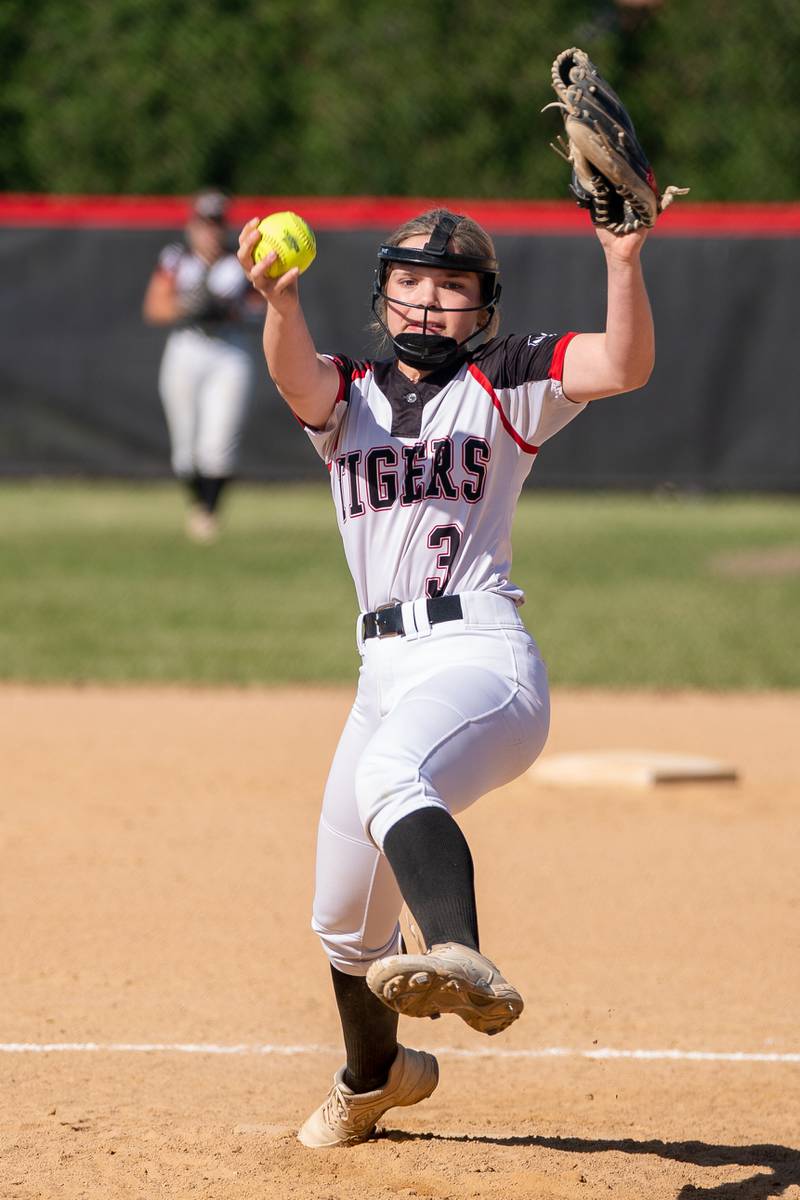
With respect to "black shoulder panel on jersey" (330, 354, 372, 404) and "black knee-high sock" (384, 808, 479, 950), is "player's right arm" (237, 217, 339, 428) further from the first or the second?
"black knee-high sock" (384, 808, 479, 950)

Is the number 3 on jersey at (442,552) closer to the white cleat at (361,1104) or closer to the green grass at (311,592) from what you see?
the white cleat at (361,1104)

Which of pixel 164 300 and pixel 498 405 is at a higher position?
pixel 164 300

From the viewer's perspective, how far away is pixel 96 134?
16.5 m

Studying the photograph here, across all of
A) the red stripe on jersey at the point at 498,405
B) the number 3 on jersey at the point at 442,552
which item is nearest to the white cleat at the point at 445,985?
the number 3 on jersey at the point at 442,552

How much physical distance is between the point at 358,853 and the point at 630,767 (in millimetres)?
3471

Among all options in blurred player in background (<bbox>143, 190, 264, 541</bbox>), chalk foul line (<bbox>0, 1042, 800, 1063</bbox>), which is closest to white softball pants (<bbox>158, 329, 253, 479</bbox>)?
blurred player in background (<bbox>143, 190, 264, 541</bbox>)

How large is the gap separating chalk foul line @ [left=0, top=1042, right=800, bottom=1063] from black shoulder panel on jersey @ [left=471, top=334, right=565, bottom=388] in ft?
5.31

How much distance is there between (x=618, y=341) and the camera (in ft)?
10.2

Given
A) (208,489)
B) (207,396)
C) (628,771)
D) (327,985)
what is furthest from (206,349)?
(327,985)

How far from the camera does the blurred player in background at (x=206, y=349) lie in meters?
12.1

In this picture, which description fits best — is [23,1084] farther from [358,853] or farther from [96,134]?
[96,134]

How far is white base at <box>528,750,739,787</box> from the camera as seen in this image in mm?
6570

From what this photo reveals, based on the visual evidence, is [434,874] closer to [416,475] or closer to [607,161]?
[416,475]

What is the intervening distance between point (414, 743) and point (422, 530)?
1.49 feet
